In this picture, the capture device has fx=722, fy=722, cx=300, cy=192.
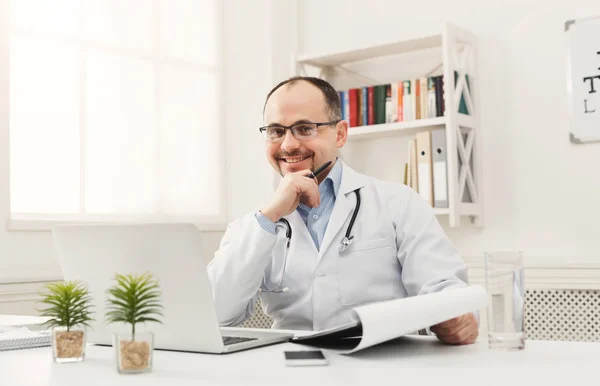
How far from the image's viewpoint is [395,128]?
128 inches

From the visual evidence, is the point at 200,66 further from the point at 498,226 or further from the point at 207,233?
the point at 498,226

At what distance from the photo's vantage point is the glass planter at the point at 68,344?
3.74ft

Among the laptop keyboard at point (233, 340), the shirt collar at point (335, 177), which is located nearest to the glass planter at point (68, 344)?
the laptop keyboard at point (233, 340)

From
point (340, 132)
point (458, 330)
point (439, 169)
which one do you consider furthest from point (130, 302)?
point (439, 169)

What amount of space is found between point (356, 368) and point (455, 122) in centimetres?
218

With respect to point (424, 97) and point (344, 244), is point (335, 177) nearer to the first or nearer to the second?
point (344, 244)

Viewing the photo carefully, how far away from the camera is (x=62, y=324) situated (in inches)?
44.6

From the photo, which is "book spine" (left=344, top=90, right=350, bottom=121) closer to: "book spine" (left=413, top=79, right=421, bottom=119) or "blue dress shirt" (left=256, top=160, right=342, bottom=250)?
"book spine" (left=413, top=79, right=421, bottom=119)

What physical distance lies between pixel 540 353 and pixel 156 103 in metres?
2.71

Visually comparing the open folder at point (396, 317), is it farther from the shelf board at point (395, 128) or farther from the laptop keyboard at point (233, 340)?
the shelf board at point (395, 128)

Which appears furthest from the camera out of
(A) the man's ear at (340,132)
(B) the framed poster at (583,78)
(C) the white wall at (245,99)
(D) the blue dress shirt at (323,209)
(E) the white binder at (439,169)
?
(C) the white wall at (245,99)

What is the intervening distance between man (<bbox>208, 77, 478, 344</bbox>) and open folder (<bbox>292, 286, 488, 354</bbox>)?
19.0 inches

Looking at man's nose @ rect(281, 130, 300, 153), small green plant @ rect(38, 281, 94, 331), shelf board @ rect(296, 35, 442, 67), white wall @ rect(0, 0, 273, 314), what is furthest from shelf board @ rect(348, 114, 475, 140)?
small green plant @ rect(38, 281, 94, 331)

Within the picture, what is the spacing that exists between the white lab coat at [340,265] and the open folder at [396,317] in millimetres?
510
